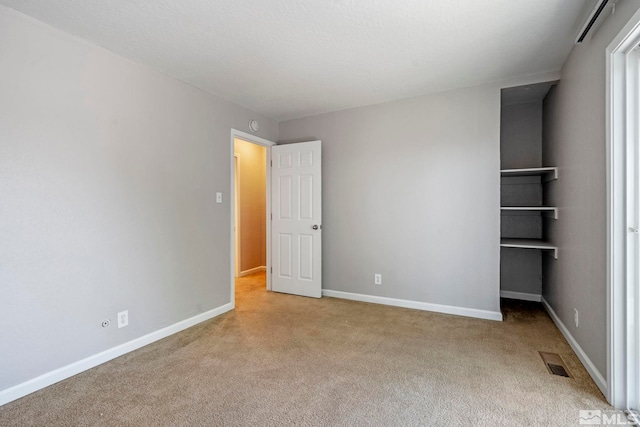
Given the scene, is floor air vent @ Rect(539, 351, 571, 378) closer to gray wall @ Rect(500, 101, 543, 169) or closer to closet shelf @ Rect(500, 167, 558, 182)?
closet shelf @ Rect(500, 167, 558, 182)

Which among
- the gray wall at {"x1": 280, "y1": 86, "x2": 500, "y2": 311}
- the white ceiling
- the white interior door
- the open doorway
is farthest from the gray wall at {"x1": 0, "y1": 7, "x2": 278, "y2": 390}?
the open doorway

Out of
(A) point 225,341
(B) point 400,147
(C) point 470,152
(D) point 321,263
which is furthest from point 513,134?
(A) point 225,341

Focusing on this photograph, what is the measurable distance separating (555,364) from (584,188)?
132cm

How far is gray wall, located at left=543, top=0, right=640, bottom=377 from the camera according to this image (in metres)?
1.97

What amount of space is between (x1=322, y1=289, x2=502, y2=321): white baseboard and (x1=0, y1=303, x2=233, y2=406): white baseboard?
5.65ft

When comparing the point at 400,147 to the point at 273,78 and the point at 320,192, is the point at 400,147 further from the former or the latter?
the point at 273,78

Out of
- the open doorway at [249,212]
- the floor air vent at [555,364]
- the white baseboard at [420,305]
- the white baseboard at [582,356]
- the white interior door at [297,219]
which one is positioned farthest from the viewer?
the open doorway at [249,212]

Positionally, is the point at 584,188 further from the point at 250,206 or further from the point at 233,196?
the point at 250,206

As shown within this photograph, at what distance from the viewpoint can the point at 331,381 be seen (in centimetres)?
211

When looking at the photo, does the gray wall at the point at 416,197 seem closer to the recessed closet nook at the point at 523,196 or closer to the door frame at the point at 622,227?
the recessed closet nook at the point at 523,196

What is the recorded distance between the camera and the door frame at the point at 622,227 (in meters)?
1.75

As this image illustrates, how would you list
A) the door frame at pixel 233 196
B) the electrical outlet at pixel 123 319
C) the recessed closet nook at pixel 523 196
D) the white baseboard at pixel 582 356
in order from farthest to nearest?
1. the recessed closet nook at pixel 523 196
2. the door frame at pixel 233 196
3. the electrical outlet at pixel 123 319
4. the white baseboard at pixel 582 356

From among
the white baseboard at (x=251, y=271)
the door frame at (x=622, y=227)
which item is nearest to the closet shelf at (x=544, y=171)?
the door frame at (x=622, y=227)

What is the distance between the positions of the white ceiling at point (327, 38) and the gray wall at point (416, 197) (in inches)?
19.1
